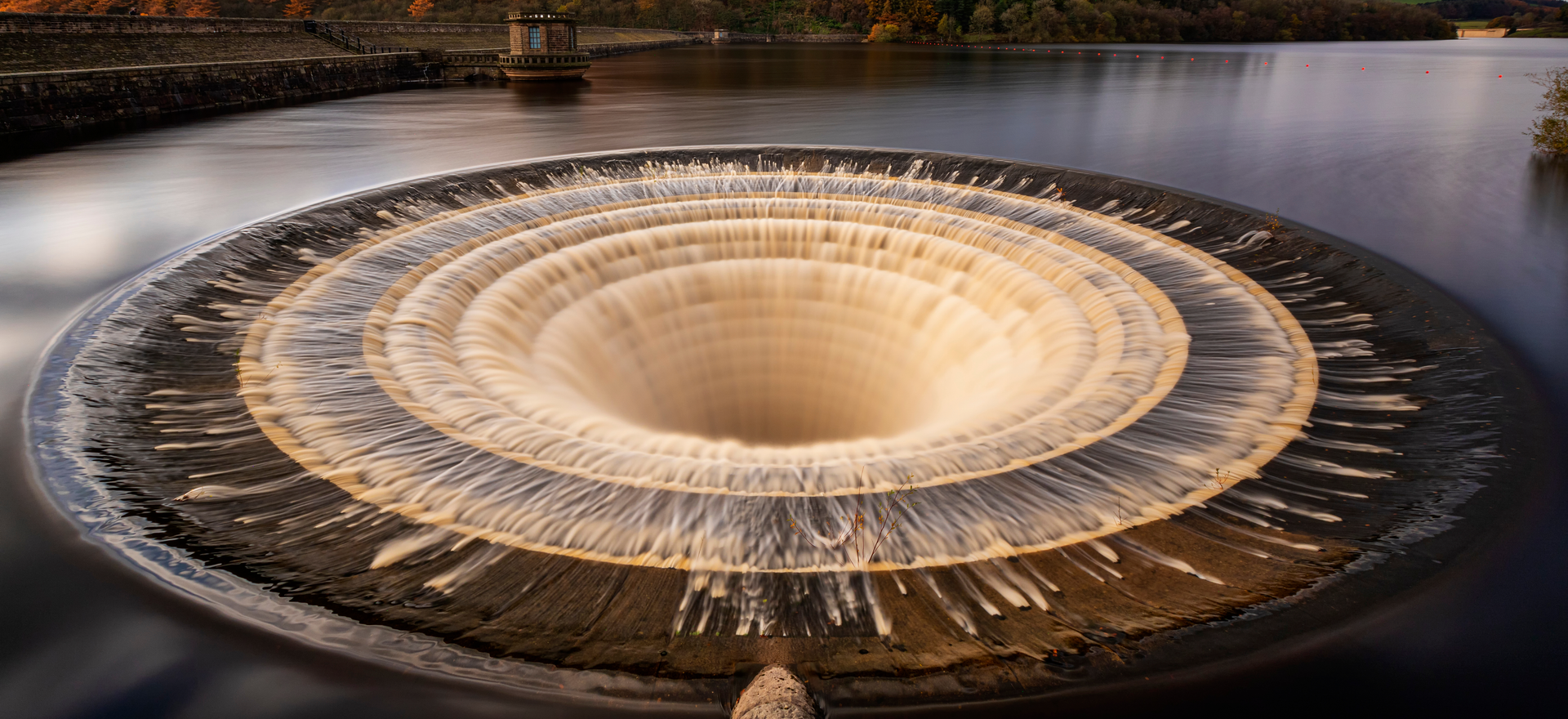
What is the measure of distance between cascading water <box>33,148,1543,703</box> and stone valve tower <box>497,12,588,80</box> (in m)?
31.7

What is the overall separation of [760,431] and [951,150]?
38.0ft

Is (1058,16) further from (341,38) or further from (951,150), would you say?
(951,150)

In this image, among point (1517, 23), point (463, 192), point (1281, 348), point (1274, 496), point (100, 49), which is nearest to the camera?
point (1274, 496)

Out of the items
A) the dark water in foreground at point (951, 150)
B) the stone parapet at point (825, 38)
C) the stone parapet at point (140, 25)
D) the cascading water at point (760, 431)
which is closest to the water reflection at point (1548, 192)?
the dark water in foreground at point (951, 150)

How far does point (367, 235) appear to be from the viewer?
12.9 m

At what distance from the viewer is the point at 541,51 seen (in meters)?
43.4

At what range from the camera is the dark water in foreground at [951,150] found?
4629 mm

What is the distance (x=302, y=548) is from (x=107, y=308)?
22.1ft

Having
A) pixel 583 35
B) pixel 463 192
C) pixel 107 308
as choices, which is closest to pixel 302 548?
pixel 107 308

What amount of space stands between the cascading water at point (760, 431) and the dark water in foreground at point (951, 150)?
1.44 ft

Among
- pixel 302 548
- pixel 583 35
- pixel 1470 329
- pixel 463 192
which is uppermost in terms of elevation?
pixel 583 35

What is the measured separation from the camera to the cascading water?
513 centimetres

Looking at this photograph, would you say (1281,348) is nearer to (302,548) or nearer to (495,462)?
(495,462)

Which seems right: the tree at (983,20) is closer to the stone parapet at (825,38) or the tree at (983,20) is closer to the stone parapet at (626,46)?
the stone parapet at (825,38)
